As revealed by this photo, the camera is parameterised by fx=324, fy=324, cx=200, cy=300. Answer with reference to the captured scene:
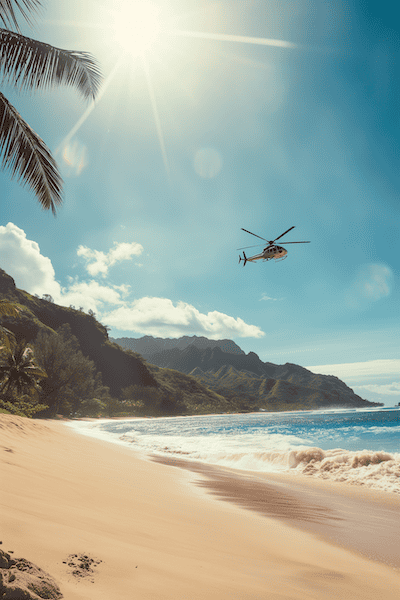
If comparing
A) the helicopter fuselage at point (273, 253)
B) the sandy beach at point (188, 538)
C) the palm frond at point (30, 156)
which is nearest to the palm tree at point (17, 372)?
the helicopter fuselage at point (273, 253)

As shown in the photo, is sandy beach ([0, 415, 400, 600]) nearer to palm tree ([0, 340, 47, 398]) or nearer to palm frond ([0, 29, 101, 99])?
palm frond ([0, 29, 101, 99])

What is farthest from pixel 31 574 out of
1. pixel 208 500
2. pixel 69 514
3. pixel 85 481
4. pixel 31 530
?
pixel 208 500

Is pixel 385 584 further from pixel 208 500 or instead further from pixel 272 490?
pixel 272 490

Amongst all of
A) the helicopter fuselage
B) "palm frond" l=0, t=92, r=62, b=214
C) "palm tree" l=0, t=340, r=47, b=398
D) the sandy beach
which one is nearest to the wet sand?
the sandy beach

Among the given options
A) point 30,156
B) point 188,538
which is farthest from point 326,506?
point 30,156

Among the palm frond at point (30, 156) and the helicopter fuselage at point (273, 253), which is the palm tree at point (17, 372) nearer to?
the helicopter fuselage at point (273, 253)

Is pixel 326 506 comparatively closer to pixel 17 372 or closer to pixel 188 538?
pixel 188 538
